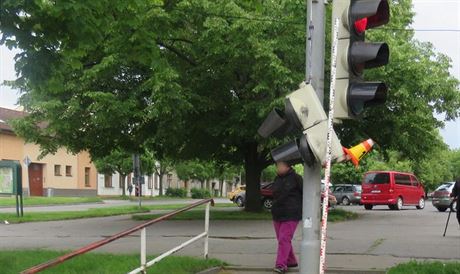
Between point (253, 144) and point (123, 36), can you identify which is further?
point (253, 144)

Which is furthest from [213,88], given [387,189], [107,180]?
[107,180]

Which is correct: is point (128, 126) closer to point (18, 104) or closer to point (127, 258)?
point (18, 104)

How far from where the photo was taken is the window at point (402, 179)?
3343 centimetres

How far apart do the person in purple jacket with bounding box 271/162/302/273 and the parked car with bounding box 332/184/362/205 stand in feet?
112

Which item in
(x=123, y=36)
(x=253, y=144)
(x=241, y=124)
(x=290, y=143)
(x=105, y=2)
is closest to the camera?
(x=290, y=143)

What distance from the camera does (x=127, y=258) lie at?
9758mm

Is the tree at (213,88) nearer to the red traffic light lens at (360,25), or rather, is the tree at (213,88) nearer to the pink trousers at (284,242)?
the pink trousers at (284,242)

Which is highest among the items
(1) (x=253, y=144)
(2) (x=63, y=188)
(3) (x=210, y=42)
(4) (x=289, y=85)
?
(3) (x=210, y=42)

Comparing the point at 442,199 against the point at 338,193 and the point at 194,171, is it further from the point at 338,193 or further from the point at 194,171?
the point at 194,171

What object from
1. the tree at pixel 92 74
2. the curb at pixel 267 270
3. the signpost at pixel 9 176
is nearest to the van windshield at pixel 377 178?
the tree at pixel 92 74

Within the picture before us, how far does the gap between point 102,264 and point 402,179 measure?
88.9 ft

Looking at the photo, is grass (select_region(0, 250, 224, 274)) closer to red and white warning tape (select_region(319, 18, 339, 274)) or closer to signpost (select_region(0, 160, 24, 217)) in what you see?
red and white warning tape (select_region(319, 18, 339, 274))

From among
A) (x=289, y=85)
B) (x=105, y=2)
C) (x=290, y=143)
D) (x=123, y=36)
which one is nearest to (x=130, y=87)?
(x=289, y=85)

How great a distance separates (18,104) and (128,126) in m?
3.60
